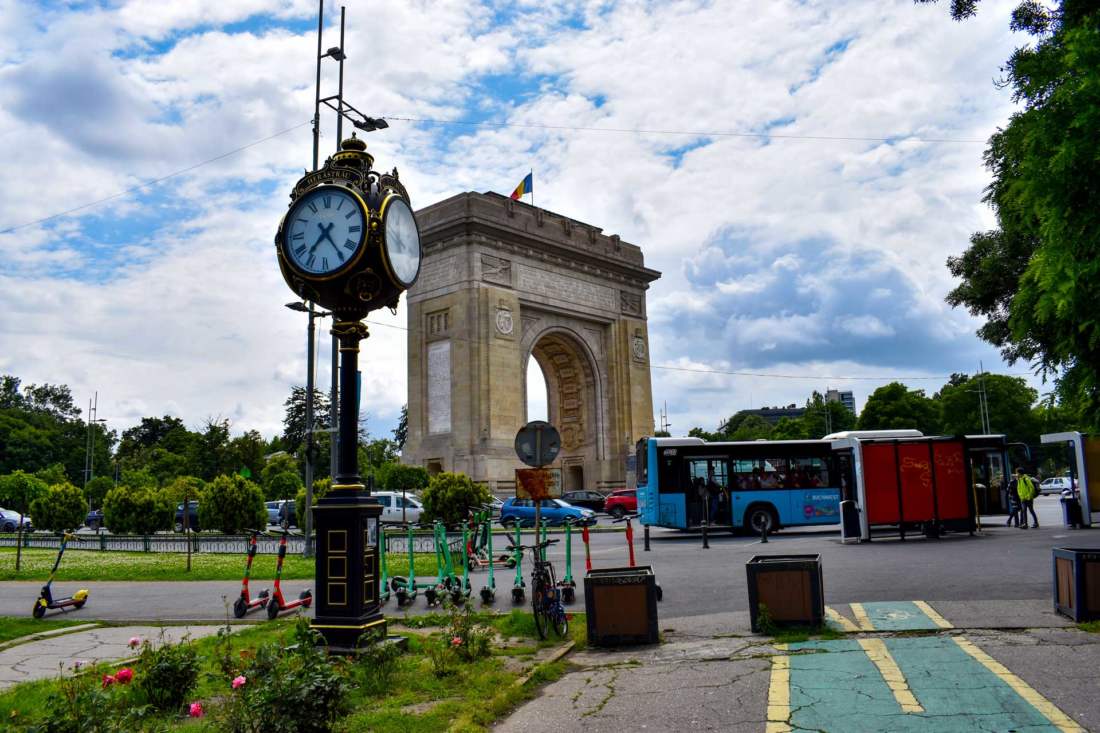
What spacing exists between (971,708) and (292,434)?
73.7m

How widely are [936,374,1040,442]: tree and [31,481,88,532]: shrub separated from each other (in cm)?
7632

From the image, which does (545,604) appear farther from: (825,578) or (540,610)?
(825,578)

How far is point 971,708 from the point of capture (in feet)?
18.9

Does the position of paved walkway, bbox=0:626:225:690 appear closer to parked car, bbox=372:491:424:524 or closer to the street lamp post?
the street lamp post

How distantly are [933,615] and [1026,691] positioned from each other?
3.52m

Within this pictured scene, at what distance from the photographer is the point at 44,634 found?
10352 mm

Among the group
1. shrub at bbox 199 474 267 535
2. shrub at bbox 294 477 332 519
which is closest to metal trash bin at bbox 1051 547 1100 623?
shrub at bbox 294 477 332 519

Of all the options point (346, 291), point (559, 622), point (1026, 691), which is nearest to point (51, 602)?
point (346, 291)

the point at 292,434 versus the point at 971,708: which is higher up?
the point at 292,434

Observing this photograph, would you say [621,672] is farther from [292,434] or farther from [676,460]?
[292,434]

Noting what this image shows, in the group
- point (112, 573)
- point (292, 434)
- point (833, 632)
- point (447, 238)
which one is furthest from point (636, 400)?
point (833, 632)

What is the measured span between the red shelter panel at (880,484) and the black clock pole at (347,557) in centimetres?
1538

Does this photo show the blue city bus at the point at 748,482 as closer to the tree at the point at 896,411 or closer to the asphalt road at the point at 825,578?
the asphalt road at the point at 825,578

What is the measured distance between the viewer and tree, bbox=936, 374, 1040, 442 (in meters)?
81.5
